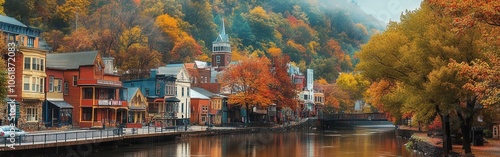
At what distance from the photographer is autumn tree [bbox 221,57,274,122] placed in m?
97.1

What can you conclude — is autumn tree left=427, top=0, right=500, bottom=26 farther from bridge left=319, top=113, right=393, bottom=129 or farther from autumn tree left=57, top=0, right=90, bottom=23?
autumn tree left=57, top=0, right=90, bottom=23

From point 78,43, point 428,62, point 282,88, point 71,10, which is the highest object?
point 71,10

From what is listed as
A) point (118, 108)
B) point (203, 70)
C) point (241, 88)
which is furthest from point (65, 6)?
point (118, 108)

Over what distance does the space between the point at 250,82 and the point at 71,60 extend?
33360mm

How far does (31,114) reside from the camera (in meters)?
63.0

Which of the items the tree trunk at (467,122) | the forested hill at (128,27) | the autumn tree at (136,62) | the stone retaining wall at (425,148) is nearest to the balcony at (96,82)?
the forested hill at (128,27)

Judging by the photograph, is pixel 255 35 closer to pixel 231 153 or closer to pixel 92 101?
pixel 92 101

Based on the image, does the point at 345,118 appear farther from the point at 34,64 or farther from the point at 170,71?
the point at 34,64

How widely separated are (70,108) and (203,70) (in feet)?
171

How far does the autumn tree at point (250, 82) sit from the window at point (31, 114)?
39761mm

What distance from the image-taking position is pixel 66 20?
120375 mm

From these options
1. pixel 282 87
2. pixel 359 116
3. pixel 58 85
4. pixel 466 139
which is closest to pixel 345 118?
pixel 359 116

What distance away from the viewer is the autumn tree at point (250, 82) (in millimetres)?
97125

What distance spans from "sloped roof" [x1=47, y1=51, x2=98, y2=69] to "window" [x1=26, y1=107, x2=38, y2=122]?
301 inches
